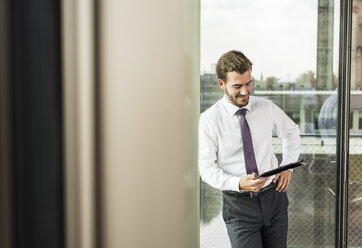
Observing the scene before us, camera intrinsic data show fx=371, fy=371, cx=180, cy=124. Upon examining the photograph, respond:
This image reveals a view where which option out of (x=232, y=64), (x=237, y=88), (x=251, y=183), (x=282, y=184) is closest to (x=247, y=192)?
(x=251, y=183)

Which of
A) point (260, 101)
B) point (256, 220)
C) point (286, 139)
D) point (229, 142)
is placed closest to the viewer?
point (256, 220)

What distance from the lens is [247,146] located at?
2.09 m

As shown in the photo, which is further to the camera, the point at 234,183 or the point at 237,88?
the point at 237,88

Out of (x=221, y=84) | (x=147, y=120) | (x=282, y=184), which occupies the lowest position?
(x=282, y=184)

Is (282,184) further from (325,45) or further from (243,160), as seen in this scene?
(325,45)

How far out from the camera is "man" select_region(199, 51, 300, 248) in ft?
6.52

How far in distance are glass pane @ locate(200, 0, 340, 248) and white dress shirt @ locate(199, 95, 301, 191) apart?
166 mm

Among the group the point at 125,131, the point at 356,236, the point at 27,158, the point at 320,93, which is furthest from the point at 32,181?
the point at 356,236

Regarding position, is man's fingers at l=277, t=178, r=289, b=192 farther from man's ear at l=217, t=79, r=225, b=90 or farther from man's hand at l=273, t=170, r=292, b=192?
man's ear at l=217, t=79, r=225, b=90

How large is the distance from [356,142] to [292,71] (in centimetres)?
65

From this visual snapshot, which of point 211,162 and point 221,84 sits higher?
point 221,84

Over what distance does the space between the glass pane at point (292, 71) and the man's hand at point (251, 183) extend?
34 cm

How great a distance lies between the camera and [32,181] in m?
0.48

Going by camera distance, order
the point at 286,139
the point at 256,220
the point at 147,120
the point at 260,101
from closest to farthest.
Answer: the point at 147,120 < the point at 256,220 < the point at 260,101 < the point at 286,139
